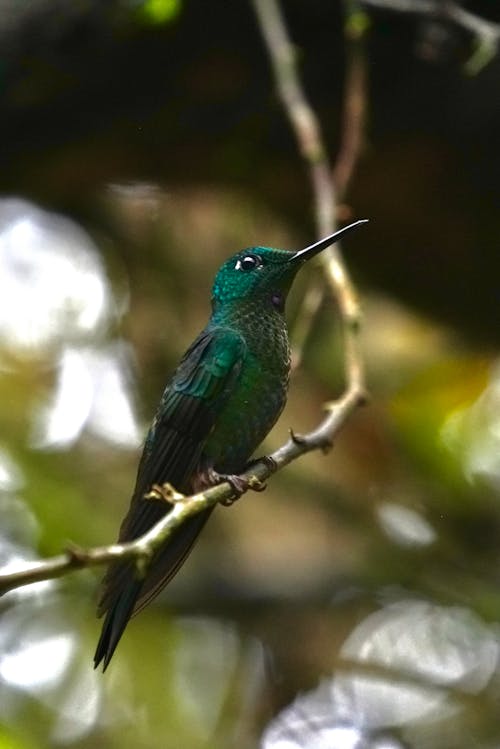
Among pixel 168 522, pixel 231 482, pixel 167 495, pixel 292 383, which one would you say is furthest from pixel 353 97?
pixel 168 522

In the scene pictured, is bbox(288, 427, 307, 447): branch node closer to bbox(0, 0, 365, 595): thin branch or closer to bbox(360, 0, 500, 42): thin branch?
bbox(0, 0, 365, 595): thin branch

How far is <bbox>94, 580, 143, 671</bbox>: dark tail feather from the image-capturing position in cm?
174

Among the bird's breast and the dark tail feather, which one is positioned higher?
the dark tail feather

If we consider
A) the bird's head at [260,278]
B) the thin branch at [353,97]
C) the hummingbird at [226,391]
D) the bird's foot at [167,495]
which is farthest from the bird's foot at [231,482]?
the thin branch at [353,97]

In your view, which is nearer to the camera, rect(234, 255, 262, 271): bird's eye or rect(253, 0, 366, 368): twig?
rect(234, 255, 262, 271): bird's eye

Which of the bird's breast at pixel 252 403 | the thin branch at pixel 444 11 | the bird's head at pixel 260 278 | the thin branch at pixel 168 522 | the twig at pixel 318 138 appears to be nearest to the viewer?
the thin branch at pixel 168 522

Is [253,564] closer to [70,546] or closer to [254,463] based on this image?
[254,463]

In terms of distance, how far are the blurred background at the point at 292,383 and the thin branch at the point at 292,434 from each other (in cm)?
45

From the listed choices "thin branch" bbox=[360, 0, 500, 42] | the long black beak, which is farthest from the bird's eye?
"thin branch" bbox=[360, 0, 500, 42]

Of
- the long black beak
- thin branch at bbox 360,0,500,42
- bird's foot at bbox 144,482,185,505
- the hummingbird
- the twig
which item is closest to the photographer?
bird's foot at bbox 144,482,185,505

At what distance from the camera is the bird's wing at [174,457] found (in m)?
1.83

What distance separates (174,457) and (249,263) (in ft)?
1.75

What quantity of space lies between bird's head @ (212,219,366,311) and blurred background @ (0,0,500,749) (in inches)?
55.0

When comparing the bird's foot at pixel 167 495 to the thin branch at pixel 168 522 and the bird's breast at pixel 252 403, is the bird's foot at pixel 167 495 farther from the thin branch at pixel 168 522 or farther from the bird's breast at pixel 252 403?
the bird's breast at pixel 252 403
